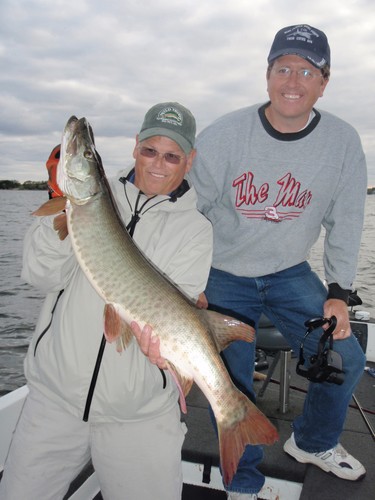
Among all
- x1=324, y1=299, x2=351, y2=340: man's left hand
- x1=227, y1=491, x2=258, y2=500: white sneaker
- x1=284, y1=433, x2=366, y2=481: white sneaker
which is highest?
x1=324, y1=299, x2=351, y2=340: man's left hand

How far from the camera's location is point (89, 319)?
259cm

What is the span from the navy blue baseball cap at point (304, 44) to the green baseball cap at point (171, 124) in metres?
0.90

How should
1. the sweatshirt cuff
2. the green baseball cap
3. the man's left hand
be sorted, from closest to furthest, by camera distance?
1. the green baseball cap
2. the man's left hand
3. the sweatshirt cuff

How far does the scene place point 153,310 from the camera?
244cm

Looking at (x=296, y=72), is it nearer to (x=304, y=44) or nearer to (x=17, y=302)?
(x=304, y=44)

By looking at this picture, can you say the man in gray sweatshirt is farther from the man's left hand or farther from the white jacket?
the white jacket

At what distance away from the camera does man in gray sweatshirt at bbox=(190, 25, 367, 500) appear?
3.25 m

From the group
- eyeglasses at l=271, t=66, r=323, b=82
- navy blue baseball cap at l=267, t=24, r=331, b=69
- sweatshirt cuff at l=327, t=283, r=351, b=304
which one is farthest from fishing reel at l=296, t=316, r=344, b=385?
navy blue baseball cap at l=267, t=24, r=331, b=69

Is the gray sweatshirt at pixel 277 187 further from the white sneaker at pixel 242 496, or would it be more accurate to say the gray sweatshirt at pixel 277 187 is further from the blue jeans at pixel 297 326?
the white sneaker at pixel 242 496

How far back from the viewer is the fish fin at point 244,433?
2434 mm

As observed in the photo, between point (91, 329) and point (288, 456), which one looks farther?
point (288, 456)

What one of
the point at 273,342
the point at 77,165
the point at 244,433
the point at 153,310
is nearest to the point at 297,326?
the point at 273,342

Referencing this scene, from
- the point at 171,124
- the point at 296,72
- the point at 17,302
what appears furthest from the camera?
the point at 17,302

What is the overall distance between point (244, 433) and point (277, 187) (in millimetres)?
1723
